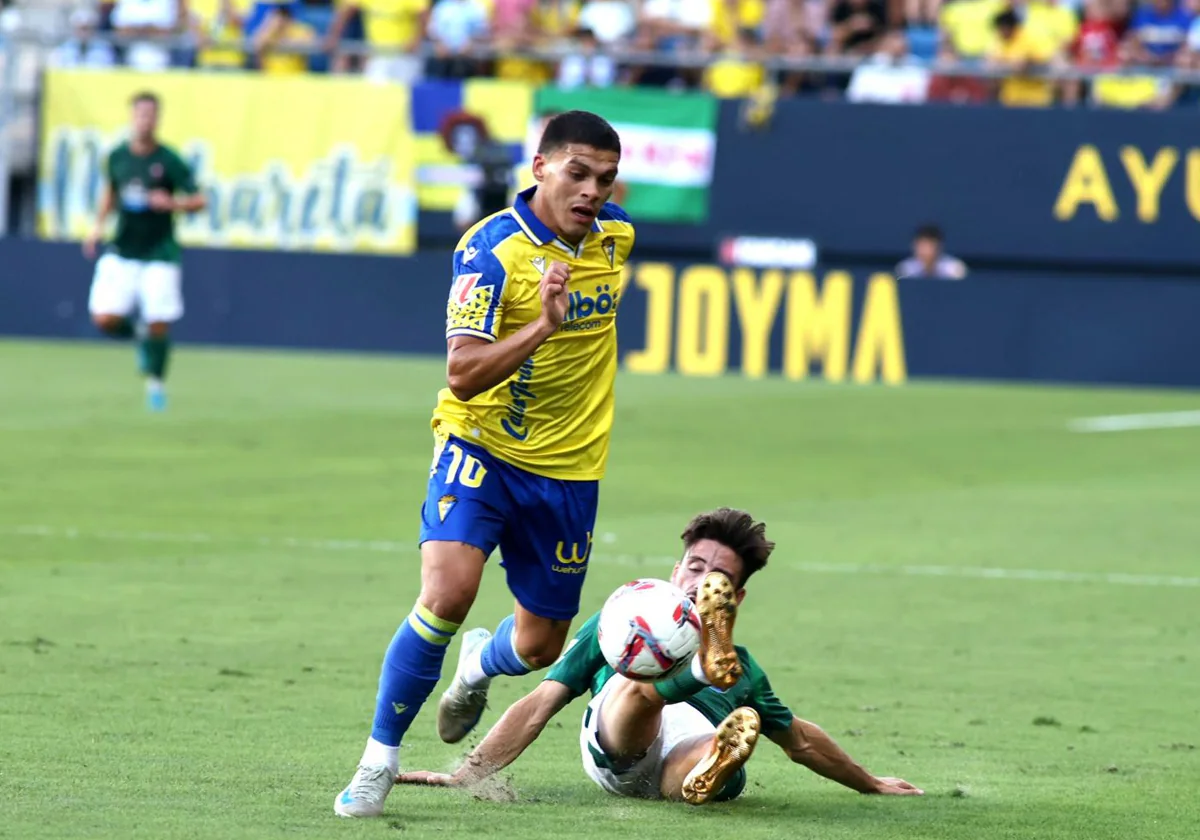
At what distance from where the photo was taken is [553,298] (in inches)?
246

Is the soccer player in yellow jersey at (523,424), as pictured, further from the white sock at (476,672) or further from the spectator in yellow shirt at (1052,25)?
the spectator in yellow shirt at (1052,25)

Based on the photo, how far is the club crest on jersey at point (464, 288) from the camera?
6473 mm

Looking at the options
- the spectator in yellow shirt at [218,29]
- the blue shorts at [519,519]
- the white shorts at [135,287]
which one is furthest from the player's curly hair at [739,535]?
the spectator in yellow shirt at [218,29]

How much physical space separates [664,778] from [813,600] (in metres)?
4.65

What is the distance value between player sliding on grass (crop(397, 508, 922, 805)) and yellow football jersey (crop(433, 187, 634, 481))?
1.66ft

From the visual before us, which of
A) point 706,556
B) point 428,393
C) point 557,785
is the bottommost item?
point 428,393

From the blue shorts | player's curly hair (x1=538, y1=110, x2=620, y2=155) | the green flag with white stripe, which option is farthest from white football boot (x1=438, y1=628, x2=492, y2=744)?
the green flag with white stripe

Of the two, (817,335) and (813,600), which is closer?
(813,600)

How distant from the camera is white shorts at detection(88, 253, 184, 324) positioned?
19625 mm

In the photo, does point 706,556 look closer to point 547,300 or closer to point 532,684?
point 547,300

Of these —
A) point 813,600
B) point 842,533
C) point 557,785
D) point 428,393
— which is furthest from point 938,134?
point 557,785

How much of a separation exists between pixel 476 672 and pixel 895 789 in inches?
54.6

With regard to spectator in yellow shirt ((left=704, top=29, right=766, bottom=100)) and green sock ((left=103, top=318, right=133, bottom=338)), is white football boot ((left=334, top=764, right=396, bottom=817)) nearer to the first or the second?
green sock ((left=103, top=318, right=133, bottom=338))

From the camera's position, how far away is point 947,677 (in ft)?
30.6
